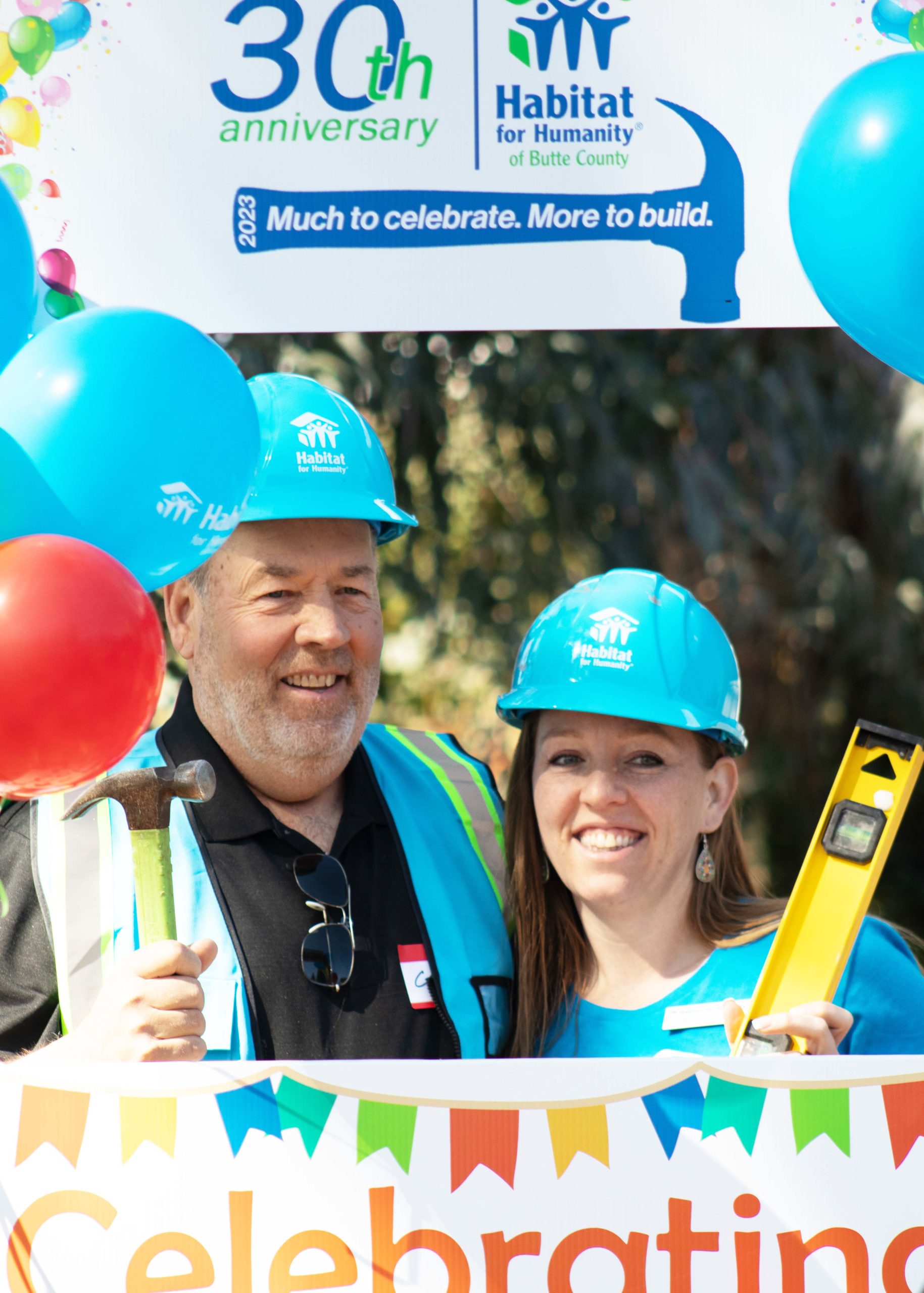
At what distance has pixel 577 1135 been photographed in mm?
1857

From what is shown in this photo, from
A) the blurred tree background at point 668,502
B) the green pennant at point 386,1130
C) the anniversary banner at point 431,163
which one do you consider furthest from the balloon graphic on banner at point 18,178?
the blurred tree background at point 668,502

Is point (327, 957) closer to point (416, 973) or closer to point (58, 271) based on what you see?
point (416, 973)

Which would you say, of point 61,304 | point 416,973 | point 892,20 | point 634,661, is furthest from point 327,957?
point 892,20

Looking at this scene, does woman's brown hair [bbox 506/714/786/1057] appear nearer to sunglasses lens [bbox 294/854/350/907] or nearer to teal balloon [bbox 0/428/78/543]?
sunglasses lens [bbox 294/854/350/907]

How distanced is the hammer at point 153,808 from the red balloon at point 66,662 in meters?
0.19

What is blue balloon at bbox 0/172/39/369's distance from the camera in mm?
1779

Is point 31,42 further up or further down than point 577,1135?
further up

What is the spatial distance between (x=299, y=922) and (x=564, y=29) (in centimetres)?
152

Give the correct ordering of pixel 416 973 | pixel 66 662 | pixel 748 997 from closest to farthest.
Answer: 1. pixel 66 662
2. pixel 748 997
3. pixel 416 973

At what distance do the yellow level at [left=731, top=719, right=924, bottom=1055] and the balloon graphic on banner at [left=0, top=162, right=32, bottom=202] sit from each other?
1.51m

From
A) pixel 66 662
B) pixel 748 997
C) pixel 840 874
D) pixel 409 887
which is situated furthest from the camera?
pixel 409 887

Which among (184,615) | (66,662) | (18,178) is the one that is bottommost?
(66,662)

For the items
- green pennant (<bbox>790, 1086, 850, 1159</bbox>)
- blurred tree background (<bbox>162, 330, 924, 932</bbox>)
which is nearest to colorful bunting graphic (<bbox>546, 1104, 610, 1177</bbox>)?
→ green pennant (<bbox>790, 1086, 850, 1159</bbox>)

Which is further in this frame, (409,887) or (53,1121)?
(409,887)
